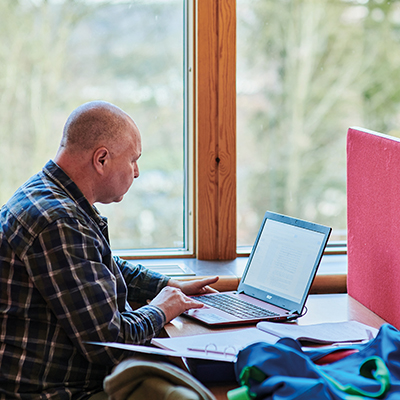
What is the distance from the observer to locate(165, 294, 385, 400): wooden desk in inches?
54.8

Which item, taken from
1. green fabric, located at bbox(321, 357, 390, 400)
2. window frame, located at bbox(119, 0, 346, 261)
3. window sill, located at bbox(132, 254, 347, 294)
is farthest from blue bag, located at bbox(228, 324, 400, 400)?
window frame, located at bbox(119, 0, 346, 261)

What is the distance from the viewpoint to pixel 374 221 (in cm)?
154

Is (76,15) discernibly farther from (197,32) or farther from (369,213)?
(369,213)

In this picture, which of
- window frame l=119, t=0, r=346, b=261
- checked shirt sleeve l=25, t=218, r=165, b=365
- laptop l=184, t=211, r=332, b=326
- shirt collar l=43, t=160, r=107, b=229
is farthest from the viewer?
window frame l=119, t=0, r=346, b=261

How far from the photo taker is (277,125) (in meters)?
2.40

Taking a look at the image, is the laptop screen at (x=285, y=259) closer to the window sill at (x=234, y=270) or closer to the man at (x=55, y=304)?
the window sill at (x=234, y=270)

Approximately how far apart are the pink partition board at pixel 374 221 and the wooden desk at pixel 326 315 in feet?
0.10

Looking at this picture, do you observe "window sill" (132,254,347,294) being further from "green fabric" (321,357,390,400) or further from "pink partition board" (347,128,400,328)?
"green fabric" (321,357,390,400)

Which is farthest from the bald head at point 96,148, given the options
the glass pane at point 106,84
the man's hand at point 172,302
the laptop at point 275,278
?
the glass pane at point 106,84

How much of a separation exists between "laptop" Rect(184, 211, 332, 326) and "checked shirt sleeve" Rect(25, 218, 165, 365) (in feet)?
1.00

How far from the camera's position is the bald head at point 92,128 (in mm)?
1397

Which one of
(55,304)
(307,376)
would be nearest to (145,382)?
(307,376)

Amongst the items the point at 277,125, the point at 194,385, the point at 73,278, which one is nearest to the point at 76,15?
the point at 277,125

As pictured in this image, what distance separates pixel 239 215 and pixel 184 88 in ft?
1.95
